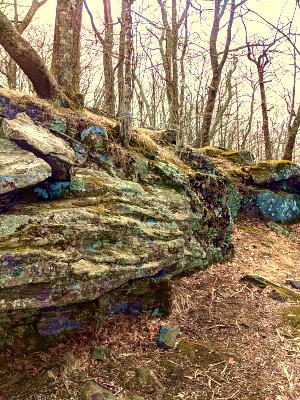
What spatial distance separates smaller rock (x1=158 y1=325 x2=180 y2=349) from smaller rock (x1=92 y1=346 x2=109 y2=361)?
87 cm

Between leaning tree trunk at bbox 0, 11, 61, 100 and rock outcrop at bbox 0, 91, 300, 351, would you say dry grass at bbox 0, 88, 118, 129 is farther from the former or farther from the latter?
leaning tree trunk at bbox 0, 11, 61, 100

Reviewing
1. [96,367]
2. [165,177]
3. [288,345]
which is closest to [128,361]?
[96,367]

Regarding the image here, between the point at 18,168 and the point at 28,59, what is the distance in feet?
14.4

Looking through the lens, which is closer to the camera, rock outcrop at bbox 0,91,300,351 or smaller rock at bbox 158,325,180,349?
rock outcrop at bbox 0,91,300,351

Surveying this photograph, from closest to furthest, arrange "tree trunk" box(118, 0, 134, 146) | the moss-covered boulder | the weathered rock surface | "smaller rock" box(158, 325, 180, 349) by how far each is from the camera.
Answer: "smaller rock" box(158, 325, 180, 349) < "tree trunk" box(118, 0, 134, 146) < the weathered rock surface < the moss-covered boulder

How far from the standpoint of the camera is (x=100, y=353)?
3.84 m

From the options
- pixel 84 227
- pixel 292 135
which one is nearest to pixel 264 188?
pixel 292 135

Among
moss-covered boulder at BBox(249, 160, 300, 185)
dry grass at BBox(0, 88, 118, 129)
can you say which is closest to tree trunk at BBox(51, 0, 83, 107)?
dry grass at BBox(0, 88, 118, 129)

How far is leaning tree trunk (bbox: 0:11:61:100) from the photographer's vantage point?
6.45m

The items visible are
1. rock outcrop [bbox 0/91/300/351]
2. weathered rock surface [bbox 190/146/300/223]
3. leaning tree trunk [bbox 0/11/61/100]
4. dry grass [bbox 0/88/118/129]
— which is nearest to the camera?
rock outcrop [bbox 0/91/300/351]

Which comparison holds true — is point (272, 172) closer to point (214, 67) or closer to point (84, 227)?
point (214, 67)

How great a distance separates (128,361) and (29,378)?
4.22 feet

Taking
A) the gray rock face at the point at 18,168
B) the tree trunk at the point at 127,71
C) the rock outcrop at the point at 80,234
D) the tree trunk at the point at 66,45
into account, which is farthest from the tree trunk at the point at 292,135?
the gray rock face at the point at 18,168

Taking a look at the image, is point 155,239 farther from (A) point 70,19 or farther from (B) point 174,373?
(A) point 70,19
